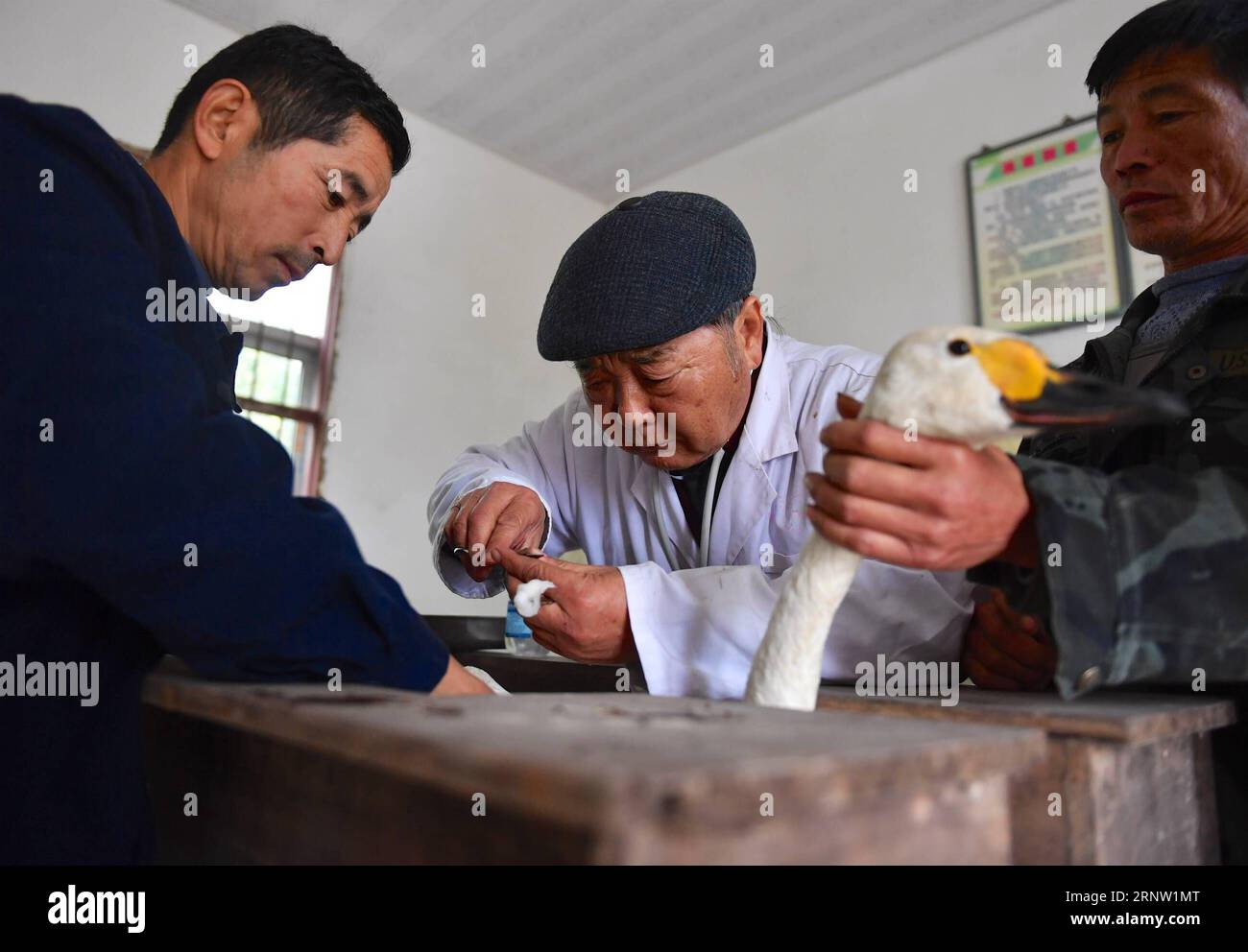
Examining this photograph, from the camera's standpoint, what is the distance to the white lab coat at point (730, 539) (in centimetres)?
90

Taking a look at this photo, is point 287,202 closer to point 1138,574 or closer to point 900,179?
point 1138,574

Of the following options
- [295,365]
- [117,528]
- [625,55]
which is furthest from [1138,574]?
[625,55]

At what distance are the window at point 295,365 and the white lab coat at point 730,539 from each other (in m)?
2.14

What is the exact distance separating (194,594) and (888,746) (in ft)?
1.61

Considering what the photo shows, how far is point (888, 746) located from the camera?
0.38 m

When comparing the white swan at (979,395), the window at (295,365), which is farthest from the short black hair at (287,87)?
the window at (295,365)

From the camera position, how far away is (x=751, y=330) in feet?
4.14

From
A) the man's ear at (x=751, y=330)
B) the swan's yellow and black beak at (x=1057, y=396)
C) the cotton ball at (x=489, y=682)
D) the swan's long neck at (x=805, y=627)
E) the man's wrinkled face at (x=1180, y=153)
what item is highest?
the man's wrinkled face at (x=1180, y=153)

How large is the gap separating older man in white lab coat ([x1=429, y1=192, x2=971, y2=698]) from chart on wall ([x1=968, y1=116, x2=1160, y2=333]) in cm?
186

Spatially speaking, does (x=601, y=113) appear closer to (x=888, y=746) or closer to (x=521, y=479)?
(x=521, y=479)

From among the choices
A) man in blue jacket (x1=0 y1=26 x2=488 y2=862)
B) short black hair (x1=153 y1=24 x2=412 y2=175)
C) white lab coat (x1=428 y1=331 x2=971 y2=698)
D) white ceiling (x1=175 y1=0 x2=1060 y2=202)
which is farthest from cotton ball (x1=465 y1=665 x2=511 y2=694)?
white ceiling (x1=175 y1=0 x2=1060 y2=202)

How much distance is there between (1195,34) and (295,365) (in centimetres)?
320

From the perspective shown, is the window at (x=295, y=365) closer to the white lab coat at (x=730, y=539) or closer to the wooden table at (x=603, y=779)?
the white lab coat at (x=730, y=539)
